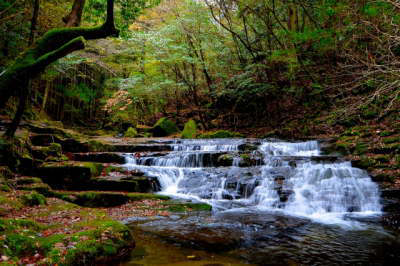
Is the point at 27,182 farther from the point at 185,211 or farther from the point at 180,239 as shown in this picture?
the point at 180,239

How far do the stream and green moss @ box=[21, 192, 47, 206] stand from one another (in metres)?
2.29

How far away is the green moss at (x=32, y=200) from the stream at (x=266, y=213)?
229cm

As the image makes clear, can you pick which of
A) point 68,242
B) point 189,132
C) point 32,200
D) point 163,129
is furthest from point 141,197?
point 163,129

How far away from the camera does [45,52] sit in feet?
20.2

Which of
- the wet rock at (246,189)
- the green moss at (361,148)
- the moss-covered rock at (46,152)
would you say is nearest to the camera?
the wet rock at (246,189)

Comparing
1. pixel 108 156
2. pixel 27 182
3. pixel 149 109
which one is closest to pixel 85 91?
pixel 149 109

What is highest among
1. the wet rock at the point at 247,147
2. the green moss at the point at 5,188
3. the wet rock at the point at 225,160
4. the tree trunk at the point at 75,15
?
the tree trunk at the point at 75,15

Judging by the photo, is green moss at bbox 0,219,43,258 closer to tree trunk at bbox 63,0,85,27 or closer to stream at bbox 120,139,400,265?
stream at bbox 120,139,400,265

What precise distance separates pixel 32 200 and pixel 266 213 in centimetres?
565

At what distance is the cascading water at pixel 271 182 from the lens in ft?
25.9

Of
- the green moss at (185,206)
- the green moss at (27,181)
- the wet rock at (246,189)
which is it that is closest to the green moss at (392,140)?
the wet rock at (246,189)

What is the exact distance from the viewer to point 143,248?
15.1 feet

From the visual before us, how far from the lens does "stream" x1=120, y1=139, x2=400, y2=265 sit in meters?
4.48

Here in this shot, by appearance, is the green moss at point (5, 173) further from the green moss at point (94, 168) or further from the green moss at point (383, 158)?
the green moss at point (383, 158)
